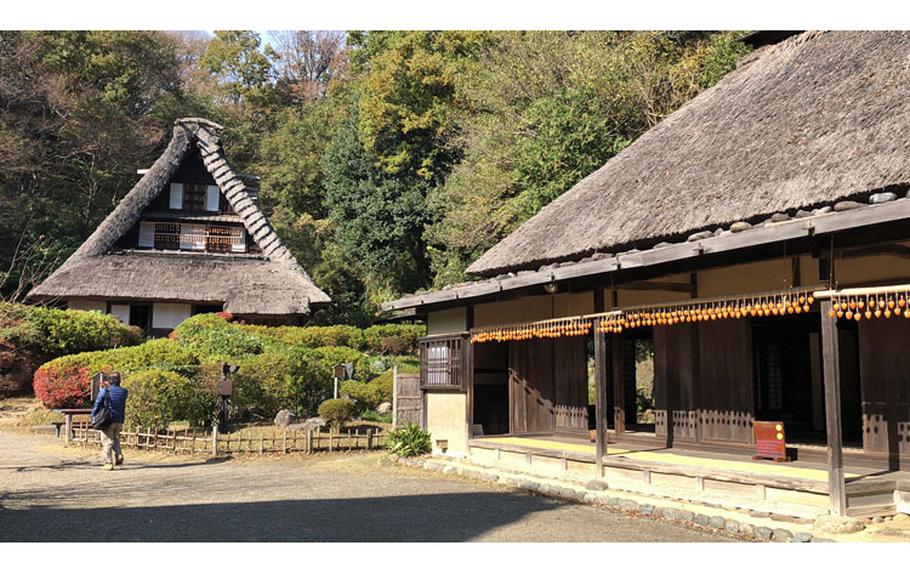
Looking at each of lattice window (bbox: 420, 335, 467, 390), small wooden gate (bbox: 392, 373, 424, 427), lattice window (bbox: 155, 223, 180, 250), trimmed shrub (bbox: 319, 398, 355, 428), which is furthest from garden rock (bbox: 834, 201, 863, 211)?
lattice window (bbox: 155, 223, 180, 250)

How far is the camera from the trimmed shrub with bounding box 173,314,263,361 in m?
20.5

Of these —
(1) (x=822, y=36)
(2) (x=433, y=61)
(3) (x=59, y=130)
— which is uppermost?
(2) (x=433, y=61)

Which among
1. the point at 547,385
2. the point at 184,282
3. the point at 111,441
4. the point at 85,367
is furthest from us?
the point at 184,282

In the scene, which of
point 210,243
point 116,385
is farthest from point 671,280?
point 210,243

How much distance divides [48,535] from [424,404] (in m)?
8.46

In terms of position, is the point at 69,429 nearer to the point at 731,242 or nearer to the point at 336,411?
the point at 336,411

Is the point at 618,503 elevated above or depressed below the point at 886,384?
below

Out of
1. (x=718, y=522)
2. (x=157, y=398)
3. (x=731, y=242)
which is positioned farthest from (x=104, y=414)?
(x=731, y=242)

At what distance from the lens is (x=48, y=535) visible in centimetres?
749

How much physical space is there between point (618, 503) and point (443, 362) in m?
5.90

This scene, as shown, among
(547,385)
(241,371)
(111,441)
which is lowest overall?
(111,441)

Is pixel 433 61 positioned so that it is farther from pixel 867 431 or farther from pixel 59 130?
pixel 867 431

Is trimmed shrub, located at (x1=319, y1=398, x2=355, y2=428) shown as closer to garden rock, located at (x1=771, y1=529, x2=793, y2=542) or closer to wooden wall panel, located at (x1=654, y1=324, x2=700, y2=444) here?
wooden wall panel, located at (x1=654, y1=324, x2=700, y2=444)

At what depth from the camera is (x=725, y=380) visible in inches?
417
